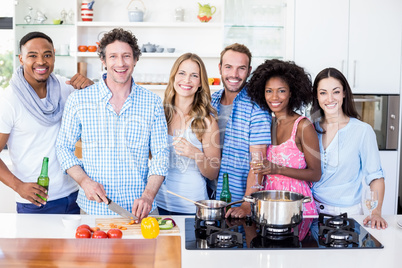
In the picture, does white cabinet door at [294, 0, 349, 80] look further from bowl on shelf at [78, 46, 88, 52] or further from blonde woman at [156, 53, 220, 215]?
bowl on shelf at [78, 46, 88, 52]

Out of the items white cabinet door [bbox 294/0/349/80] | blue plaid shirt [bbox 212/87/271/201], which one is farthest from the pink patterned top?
white cabinet door [bbox 294/0/349/80]

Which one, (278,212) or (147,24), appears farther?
(147,24)

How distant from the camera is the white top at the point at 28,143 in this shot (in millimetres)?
2459

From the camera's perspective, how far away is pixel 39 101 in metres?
2.49

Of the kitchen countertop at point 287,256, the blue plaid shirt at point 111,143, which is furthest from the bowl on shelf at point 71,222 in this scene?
the blue plaid shirt at point 111,143

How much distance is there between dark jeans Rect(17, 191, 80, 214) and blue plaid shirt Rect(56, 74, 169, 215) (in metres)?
0.26

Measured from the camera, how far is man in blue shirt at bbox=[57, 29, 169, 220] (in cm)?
231

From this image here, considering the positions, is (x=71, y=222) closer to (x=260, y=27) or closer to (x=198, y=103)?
(x=198, y=103)

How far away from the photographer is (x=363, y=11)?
13.7 ft

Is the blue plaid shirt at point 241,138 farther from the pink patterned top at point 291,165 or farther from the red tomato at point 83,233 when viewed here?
the red tomato at point 83,233

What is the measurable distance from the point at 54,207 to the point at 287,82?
1432 millimetres

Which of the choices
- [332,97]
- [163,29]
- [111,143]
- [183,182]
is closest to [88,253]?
[111,143]

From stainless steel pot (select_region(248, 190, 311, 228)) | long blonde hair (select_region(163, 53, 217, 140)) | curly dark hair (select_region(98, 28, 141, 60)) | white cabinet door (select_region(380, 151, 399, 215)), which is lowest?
white cabinet door (select_region(380, 151, 399, 215))

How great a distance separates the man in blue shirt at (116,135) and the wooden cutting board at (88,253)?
1.33 meters
